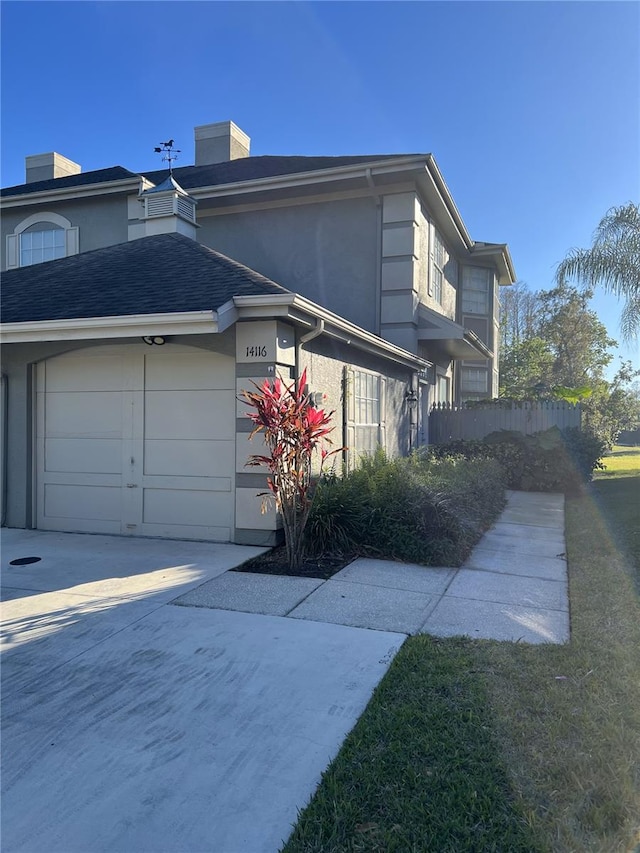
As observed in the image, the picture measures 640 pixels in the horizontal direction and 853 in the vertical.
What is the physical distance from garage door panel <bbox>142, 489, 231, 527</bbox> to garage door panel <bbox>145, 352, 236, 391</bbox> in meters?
1.38

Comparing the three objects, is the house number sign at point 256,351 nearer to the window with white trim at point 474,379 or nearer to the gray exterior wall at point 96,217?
the gray exterior wall at point 96,217

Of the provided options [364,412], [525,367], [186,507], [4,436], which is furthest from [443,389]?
[525,367]

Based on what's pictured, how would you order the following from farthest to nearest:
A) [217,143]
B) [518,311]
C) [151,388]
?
[518,311], [217,143], [151,388]

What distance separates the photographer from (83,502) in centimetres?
854

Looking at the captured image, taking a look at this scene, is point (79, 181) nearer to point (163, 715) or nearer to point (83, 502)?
point (83, 502)

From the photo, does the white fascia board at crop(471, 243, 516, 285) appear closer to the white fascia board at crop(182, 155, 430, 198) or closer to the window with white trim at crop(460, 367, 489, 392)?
the window with white trim at crop(460, 367, 489, 392)

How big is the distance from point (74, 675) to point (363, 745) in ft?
6.70

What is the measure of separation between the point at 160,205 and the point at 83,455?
520 cm

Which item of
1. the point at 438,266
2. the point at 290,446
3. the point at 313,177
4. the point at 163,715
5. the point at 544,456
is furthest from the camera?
the point at 438,266

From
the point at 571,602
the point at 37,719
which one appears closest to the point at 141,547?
the point at 37,719

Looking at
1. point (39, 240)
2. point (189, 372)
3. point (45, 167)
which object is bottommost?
point (189, 372)

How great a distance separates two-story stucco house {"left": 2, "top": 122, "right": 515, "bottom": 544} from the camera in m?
7.64

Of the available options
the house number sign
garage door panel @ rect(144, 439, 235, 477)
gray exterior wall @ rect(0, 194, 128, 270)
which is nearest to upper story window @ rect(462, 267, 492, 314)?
gray exterior wall @ rect(0, 194, 128, 270)

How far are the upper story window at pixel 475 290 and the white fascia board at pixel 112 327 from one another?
1370 cm
